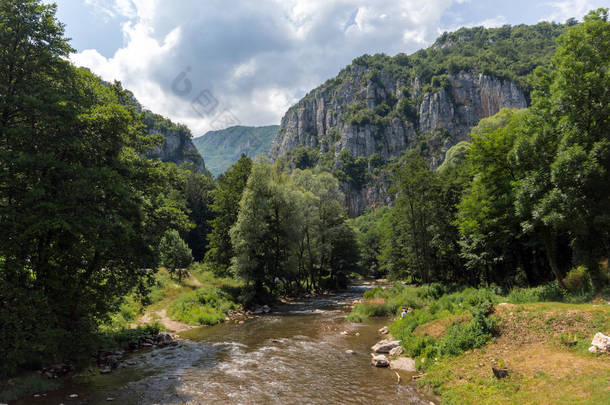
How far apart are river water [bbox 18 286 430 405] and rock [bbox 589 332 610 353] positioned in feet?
19.9

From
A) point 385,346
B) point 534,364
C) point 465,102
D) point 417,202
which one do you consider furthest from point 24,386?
point 465,102

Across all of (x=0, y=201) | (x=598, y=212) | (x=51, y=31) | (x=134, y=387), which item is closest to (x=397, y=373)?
(x=134, y=387)

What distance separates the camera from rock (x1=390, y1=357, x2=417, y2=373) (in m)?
15.0

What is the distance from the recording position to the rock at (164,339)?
21.2 m

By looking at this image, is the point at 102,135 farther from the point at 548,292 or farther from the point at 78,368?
the point at 548,292

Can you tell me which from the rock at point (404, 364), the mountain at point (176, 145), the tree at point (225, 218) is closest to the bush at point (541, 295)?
the rock at point (404, 364)

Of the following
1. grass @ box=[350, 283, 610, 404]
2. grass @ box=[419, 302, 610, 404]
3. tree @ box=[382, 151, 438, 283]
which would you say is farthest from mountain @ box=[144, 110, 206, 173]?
grass @ box=[419, 302, 610, 404]

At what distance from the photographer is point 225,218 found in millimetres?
42000

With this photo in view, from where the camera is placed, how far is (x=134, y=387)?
13.4 metres

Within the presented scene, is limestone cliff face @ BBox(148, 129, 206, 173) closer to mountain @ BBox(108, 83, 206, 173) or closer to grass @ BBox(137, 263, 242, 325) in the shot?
mountain @ BBox(108, 83, 206, 173)

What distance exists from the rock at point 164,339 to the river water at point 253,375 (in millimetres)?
900

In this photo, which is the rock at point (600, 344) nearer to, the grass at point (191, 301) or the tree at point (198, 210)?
the grass at point (191, 301)

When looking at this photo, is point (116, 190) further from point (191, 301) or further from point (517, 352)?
point (191, 301)

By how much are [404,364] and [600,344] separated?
7.69 meters
